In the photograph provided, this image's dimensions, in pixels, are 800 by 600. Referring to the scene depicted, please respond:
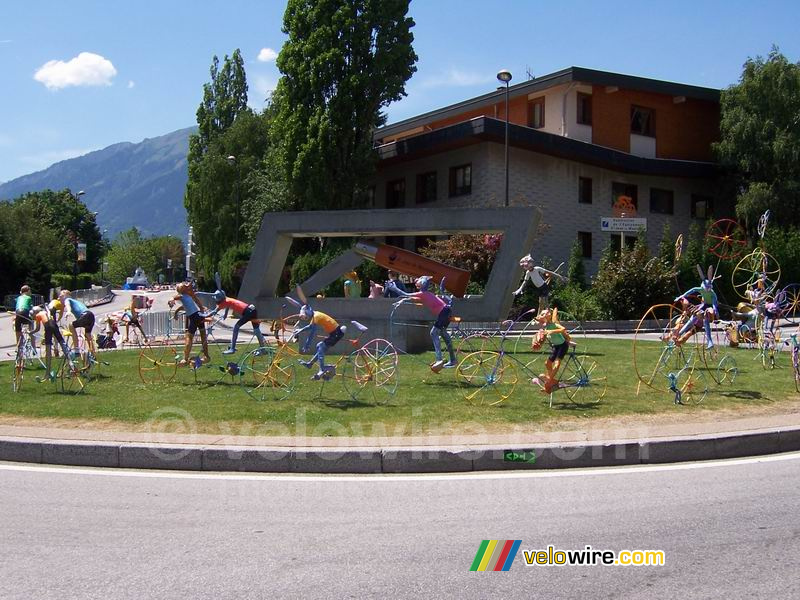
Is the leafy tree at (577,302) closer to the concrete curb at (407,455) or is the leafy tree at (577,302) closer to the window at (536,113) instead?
the window at (536,113)

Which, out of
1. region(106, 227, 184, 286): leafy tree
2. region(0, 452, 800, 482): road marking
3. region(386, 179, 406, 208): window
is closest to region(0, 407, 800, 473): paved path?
region(0, 452, 800, 482): road marking

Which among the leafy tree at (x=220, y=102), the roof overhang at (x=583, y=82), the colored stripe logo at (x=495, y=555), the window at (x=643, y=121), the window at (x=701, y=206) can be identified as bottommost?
the colored stripe logo at (x=495, y=555)

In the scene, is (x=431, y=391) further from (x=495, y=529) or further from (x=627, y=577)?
(x=627, y=577)

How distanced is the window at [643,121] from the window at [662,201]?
10.1ft

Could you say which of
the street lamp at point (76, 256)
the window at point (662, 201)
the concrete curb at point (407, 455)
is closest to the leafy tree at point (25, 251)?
the street lamp at point (76, 256)

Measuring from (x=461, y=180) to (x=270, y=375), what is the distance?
89.3 feet

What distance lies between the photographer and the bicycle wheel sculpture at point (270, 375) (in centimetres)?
1152

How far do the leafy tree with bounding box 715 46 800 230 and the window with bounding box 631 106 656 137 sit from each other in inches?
146

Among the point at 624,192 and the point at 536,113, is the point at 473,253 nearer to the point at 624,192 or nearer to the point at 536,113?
the point at 536,113

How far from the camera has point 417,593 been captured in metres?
4.80

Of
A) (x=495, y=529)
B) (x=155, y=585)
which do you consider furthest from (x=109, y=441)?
(x=495, y=529)

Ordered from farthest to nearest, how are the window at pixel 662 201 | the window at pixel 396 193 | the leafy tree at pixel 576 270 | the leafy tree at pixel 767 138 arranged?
the window at pixel 396 193 < the window at pixel 662 201 < the leafy tree at pixel 767 138 < the leafy tree at pixel 576 270

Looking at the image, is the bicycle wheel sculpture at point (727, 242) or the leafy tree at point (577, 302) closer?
the bicycle wheel sculpture at point (727, 242)

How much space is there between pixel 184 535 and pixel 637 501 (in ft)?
12.7
